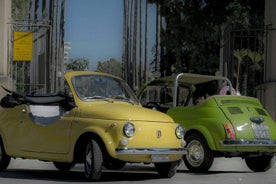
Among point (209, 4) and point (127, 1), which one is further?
point (127, 1)

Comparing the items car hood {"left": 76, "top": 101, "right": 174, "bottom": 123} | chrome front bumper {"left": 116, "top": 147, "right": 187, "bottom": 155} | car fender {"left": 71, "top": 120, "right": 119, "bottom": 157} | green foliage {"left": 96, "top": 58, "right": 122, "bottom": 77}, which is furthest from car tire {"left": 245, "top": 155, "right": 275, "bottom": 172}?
green foliage {"left": 96, "top": 58, "right": 122, "bottom": 77}

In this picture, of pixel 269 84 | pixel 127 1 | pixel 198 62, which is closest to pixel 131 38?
pixel 127 1

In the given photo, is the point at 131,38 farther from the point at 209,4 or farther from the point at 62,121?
the point at 62,121

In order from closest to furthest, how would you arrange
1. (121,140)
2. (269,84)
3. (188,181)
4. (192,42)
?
(121,140)
(188,181)
(269,84)
(192,42)

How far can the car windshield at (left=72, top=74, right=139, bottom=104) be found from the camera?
10.7 meters

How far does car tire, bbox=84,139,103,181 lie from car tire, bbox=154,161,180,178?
136 centimetres

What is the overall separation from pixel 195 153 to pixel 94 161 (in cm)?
285

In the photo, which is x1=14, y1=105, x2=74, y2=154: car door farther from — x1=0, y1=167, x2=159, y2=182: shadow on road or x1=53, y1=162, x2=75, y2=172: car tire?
x1=53, y1=162, x2=75, y2=172: car tire

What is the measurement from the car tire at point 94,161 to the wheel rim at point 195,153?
105 inches

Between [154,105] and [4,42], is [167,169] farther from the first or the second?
[4,42]

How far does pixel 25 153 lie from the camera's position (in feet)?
36.2

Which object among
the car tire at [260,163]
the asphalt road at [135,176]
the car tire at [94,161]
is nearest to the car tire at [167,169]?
the asphalt road at [135,176]

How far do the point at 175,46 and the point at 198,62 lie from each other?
3153 mm

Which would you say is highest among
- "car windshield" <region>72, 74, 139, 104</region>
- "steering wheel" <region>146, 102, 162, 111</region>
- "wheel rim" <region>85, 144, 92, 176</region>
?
"car windshield" <region>72, 74, 139, 104</region>
